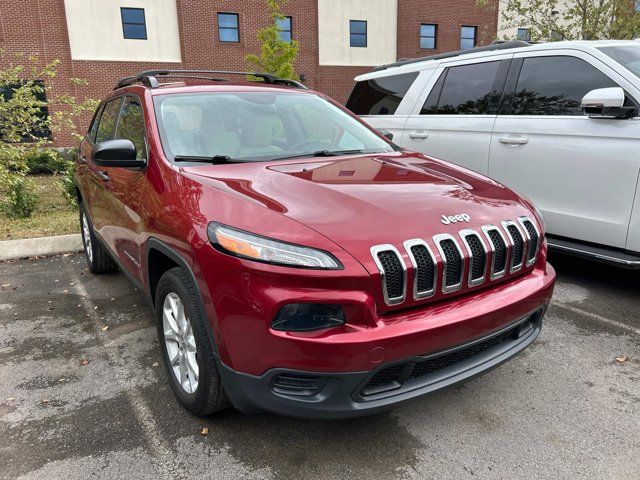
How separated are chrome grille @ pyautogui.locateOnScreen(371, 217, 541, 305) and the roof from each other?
99.3 inches

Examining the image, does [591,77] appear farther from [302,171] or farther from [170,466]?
[170,466]

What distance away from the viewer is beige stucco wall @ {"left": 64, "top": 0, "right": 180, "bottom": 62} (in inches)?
799

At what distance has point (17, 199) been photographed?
796cm

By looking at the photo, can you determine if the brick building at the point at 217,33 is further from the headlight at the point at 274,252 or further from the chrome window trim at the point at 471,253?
the chrome window trim at the point at 471,253

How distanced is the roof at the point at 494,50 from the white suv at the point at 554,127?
1cm

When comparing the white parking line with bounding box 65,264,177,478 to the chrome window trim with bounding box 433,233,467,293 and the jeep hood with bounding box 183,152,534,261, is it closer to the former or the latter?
the jeep hood with bounding box 183,152,534,261

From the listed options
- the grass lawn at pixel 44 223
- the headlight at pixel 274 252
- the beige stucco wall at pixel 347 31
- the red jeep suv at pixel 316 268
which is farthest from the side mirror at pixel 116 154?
the beige stucco wall at pixel 347 31

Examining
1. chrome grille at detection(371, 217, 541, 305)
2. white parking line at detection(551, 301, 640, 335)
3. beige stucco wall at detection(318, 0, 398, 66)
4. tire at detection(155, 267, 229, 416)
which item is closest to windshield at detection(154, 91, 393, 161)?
tire at detection(155, 267, 229, 416)

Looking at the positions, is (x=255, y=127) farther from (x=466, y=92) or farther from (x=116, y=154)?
(x=466, y=92)

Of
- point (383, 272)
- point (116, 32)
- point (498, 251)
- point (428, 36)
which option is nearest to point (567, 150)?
point (498, 251)

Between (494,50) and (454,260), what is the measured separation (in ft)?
11.7

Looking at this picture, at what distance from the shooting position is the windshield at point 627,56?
12.7 ft

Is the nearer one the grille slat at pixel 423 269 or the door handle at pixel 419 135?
the grille slat at pixel 423 269

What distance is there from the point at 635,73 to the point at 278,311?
3494mm
